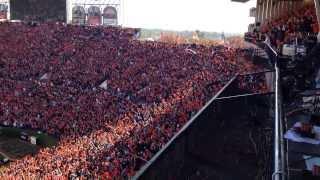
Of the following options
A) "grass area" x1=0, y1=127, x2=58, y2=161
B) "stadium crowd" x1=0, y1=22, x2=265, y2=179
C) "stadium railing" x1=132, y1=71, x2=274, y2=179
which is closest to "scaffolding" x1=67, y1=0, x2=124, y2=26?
"stadium crowd" x1=0, y1=22, x2=265, y2=179

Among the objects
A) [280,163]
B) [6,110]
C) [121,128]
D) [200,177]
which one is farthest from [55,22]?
[280,163]

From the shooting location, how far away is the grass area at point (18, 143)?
67.7 feet

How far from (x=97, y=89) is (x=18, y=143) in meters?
6.63

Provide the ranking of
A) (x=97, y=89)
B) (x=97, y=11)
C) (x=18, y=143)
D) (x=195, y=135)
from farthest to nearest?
(x=97, y=11), (x=97, y=89), (x=18, y=143), (x=195, y=135)

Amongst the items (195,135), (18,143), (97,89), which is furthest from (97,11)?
(195,135)

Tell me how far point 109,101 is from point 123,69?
203 inches

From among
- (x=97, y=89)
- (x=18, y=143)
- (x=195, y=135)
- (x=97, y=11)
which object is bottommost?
(x=18, y=143)

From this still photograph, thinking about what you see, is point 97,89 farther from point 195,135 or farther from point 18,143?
point 195,135

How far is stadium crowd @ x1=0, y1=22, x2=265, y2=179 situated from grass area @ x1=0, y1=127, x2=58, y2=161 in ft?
1.57

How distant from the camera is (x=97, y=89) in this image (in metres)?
27.5

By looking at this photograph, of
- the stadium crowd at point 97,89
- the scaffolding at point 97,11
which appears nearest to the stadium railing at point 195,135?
the stadium crowd at point 97,89

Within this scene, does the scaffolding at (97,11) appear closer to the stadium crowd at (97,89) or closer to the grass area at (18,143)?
the stadium crowd at (97,89)

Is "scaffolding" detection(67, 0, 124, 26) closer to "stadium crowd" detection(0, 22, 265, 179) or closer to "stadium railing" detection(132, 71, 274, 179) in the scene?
"stadium crowd" detection(0, 22, 265, 179)

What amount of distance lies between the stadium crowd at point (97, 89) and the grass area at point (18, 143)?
480mm
